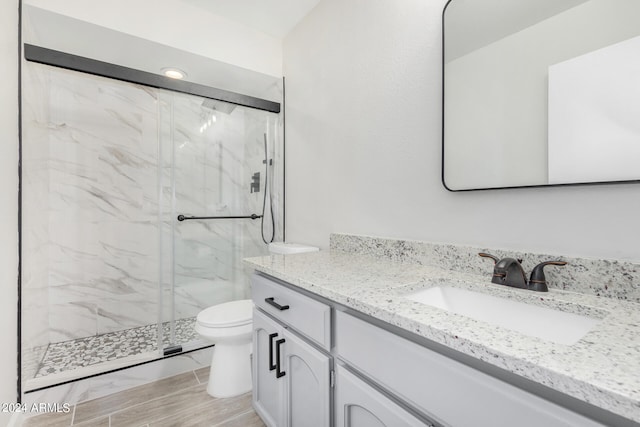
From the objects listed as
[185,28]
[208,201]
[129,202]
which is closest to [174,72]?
[185,28]

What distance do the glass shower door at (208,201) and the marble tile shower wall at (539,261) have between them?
50.4 inches

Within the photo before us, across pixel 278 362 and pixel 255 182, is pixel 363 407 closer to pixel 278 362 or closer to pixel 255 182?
pixel 278 362

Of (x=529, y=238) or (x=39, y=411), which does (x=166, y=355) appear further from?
(x=529, y=238)

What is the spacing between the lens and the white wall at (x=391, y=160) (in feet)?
3.13

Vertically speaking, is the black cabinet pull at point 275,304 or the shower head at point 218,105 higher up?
the shower head at point 218,105

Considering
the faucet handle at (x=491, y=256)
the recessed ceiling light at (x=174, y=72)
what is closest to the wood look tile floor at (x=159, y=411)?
the faucet handle at (x=491, y=256)

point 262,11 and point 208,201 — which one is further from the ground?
point 262,11

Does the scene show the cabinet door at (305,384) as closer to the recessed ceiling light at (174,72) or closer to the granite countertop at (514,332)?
the granite countertop at (514,332)

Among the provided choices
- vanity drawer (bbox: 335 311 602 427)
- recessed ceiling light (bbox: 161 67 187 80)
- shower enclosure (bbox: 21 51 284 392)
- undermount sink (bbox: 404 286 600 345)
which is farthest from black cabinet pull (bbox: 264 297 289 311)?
recessed ceiling light (bbox: 161 67 187 80)

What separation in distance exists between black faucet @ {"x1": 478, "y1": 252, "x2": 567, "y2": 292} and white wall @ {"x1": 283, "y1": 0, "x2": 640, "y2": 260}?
0.36 ft

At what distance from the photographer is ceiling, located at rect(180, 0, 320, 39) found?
6.71 feet

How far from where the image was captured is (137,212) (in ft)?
8.53

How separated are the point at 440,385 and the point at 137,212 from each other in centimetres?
271

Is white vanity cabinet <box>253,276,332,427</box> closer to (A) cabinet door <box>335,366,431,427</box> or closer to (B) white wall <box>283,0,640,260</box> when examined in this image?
(A) cabinet door <box>335,366,431,427</box>
